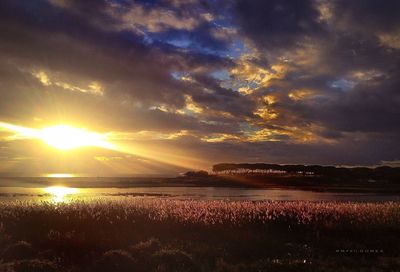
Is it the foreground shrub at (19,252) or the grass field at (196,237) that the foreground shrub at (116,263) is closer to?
the grass field at (196,237)

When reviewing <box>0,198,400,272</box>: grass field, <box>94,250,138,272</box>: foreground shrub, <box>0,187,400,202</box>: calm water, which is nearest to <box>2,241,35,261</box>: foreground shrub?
<box>0,198,400,272</box>: grass field

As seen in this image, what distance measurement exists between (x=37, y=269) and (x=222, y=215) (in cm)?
1031

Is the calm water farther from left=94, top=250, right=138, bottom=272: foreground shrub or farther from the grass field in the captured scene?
left=94, top=250, right=138, bottom=272: foreground shrub

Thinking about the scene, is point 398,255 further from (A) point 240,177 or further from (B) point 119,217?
(A) point 240,177

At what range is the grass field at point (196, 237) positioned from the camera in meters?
13.8


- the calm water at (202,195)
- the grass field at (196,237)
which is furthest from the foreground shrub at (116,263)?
the calm water at (202,195)

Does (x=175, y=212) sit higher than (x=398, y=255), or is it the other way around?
(x=175, y=212)

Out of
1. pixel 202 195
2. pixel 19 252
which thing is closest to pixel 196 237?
pixel 19 252

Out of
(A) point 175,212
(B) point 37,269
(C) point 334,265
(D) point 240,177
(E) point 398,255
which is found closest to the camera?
(B) point 37,269

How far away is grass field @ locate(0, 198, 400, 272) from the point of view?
1376 cm

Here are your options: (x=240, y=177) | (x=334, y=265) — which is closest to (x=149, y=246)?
(x=334, y=265)

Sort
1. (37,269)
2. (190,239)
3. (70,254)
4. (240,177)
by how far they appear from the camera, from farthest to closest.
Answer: (240,177)
(190,239)
(70,254)
(37,269)

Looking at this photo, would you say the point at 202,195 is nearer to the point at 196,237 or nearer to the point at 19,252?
the point at 196,237

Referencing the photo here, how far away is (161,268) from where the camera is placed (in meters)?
13.0
